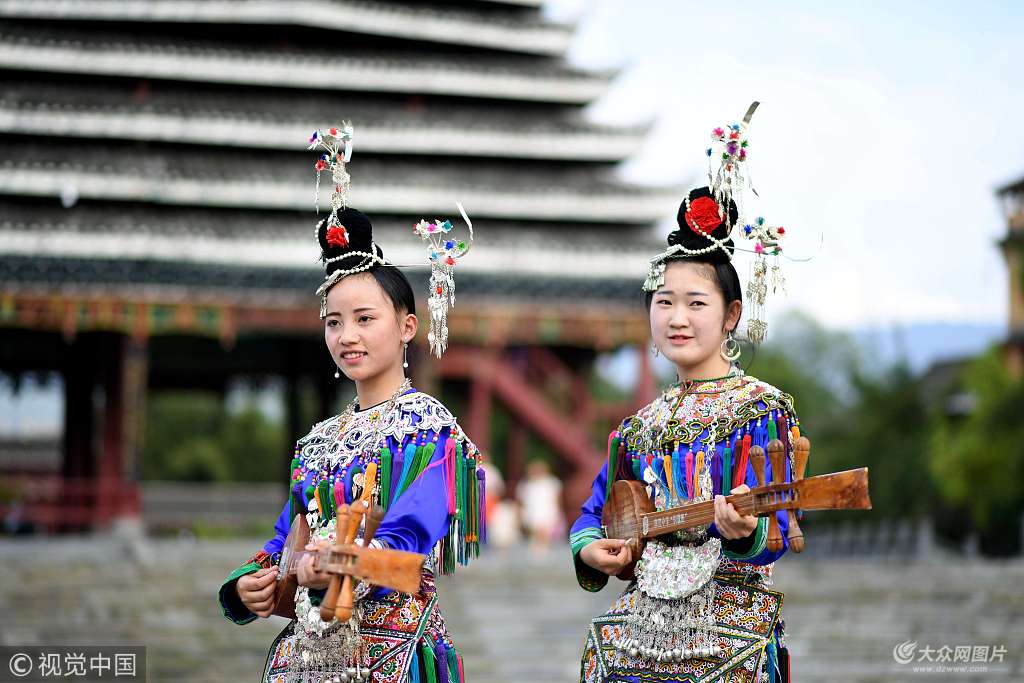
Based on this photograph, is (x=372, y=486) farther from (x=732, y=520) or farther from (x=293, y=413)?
(x=293, y=413)

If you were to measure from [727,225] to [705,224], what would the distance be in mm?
79

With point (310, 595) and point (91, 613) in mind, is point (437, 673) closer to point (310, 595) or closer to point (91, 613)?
point (310, 595)

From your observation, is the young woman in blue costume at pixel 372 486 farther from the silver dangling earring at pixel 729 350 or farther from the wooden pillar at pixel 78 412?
the wooden pillar at pixel 78 412

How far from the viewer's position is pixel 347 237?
4.52 metres

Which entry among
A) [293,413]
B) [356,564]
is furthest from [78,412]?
[356,564]

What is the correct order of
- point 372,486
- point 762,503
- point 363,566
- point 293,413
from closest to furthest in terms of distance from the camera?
point 363,566 < point 762,503 < point 372,486 < point 293,413

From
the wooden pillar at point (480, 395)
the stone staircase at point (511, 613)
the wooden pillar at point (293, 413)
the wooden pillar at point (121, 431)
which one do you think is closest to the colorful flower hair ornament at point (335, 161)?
the stone staircase at point (511, 613)

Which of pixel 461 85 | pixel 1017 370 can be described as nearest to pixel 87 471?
pixel 461 85

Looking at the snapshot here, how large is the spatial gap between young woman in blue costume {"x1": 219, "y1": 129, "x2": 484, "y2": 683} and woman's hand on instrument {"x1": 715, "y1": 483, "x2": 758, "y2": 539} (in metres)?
0.82

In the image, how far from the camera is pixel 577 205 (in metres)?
23.6

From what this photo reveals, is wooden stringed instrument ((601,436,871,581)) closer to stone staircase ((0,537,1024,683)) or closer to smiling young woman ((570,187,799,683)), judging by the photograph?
smiling young woman ((570,187,799,683))

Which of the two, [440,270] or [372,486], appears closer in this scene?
[372,486]

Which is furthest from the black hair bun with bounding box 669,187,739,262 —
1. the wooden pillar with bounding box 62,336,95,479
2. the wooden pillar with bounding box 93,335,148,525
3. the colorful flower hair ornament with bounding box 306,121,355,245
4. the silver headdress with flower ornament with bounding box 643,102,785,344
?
the wooden pillar with bounding box 62,336,95,479

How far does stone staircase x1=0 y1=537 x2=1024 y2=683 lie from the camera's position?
468 inches
